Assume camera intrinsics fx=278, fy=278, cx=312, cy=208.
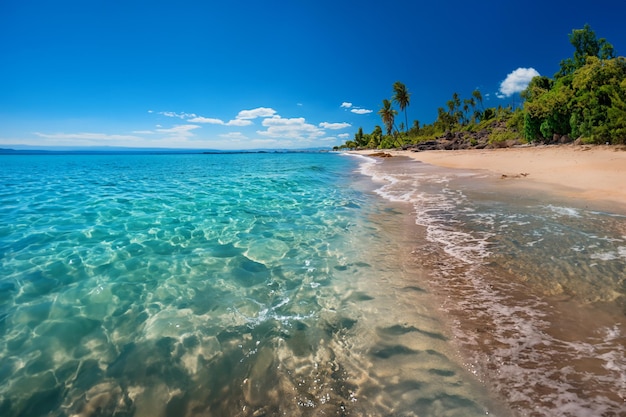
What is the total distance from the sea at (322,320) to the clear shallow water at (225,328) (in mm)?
23

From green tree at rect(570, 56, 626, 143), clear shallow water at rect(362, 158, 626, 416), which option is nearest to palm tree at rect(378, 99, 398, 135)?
green tree at rect(570, 56, 626, 143)

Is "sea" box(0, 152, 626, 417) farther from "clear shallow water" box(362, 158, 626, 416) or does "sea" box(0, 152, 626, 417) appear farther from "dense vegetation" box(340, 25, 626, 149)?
"dense vegetation" box(340, 25, 626, 149)

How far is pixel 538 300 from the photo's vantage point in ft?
13.8

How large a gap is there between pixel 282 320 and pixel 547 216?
883 centimetres

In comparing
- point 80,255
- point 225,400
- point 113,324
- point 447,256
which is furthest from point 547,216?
point 80,255

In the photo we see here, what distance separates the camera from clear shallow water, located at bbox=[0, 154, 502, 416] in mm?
2867

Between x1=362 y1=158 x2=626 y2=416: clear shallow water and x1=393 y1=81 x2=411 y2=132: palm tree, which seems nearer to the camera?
x1=362 y1=158 x2=626 y2=416: clear shallow water

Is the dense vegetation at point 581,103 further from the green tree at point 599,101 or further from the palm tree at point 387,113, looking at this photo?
the palm tree at point 387,113

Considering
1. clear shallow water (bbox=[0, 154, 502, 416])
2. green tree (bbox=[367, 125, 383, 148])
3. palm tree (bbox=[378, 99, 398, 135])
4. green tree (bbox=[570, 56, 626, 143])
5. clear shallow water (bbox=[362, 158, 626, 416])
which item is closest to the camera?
clear shallow water (bbox=[362, 158, 626, 416])

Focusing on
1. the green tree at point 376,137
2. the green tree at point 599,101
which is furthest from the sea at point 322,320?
the green tree at point 376,137

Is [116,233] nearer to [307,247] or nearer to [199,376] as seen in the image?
[307,247]

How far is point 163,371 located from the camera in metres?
3.30

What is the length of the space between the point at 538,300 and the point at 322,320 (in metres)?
3.29

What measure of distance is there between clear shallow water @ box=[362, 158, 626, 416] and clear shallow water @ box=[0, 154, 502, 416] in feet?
1.10
